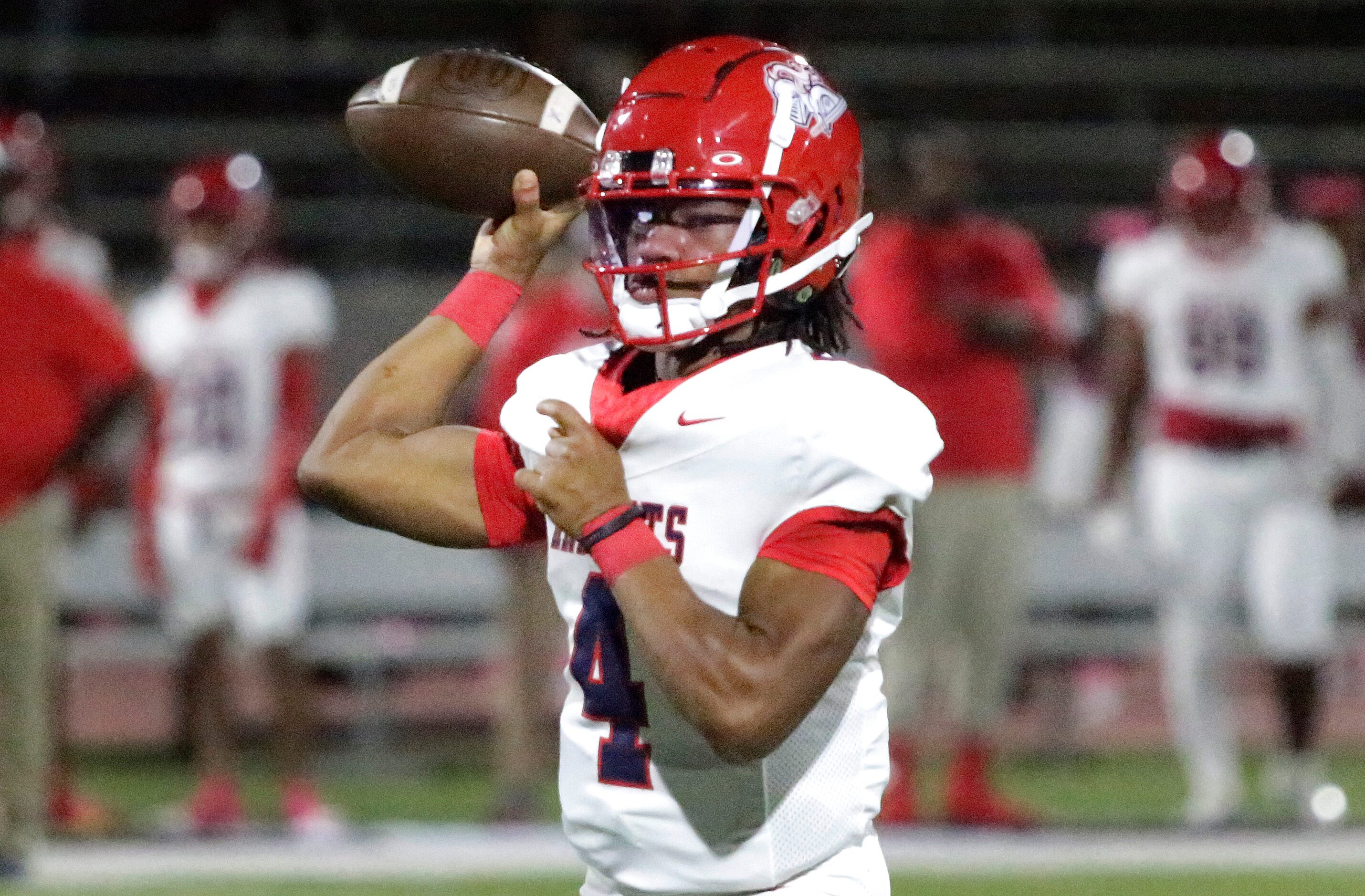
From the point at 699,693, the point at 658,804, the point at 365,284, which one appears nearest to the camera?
the point at 699,693

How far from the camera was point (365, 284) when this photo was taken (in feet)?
28.6

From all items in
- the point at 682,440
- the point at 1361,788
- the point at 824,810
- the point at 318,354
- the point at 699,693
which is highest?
the point at 318,354

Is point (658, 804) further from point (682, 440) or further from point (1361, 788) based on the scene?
point (1361, 788)

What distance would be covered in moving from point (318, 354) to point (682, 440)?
4.07 m

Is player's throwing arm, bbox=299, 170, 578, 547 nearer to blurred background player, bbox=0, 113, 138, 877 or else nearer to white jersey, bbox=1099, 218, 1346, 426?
blurred background player, bbox=0, 113, 138, 877

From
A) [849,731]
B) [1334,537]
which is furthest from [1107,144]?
[849,731]

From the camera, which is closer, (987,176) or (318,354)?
(318,354)

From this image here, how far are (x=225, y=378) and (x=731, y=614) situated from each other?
386cm

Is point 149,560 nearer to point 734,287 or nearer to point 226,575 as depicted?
point 226,575

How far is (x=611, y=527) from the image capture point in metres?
1.90

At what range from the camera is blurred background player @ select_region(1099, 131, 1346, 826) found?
220 inches

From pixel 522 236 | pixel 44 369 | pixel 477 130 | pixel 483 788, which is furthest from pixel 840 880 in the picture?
pixel 483 788

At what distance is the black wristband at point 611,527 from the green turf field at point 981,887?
2624 millimetres

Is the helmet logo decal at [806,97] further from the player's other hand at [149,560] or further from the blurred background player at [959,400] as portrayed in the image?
the player's other hand at [149,560]
